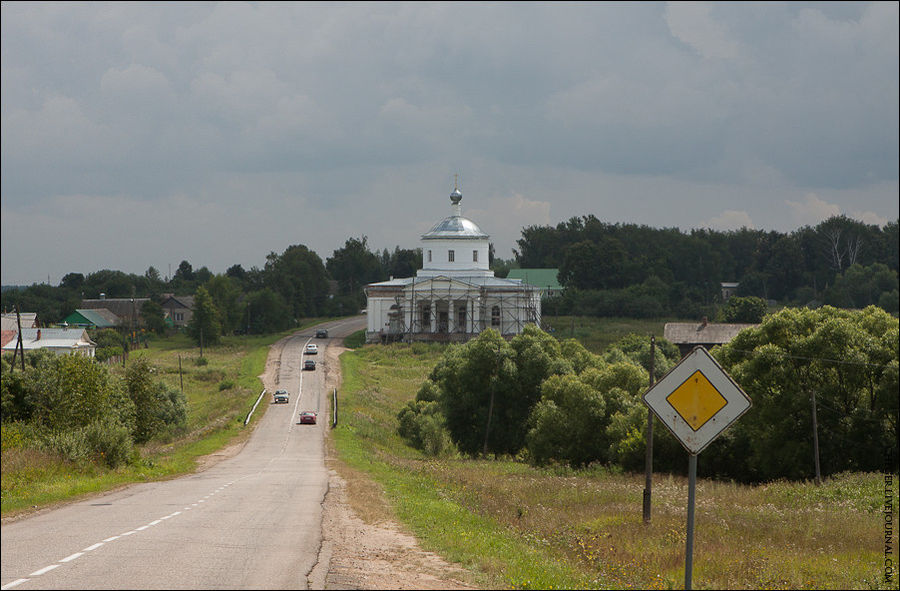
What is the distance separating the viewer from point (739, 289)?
Result: 155 m

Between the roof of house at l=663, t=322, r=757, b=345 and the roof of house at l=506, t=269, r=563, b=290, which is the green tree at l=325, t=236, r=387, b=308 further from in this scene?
the roof of house at l=663, t=322, r=757, b=345

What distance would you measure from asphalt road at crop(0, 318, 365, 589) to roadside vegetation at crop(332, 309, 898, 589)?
2162 mm

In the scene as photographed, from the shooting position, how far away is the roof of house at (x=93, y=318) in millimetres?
95875

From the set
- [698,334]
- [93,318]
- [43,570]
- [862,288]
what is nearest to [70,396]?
[43,570]

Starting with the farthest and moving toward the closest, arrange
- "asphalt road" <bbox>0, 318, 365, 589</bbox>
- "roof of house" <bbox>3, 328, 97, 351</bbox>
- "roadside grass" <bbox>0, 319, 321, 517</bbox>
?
1. "roof of house" <bbox>3, 328, 97, 351</bbox>
2. "roadside grass" <bbox>0, 319, 321, 517</bbox>
3. "asphalt road" <bbox>0, 318, 365, 589</bbox>

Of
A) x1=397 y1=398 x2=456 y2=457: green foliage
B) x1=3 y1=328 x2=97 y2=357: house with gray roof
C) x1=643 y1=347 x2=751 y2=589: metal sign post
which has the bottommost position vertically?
x1=397 y1=398 x2=456 y2=457: green foliage

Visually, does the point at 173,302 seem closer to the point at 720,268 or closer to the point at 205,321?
the point at 205,321

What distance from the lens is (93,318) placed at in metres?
98.8

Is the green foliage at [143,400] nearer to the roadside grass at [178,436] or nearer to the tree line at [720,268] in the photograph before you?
the roadside grass at [178,436]

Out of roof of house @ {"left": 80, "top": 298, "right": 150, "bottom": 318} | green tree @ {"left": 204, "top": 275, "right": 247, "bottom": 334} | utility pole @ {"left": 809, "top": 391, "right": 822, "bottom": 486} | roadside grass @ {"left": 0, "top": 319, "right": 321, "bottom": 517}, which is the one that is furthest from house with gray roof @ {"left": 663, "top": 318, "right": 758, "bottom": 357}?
roof of house @ {"left": 80, "top": 298, "right": 150, "bottom": 318}

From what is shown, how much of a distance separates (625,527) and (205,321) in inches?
3517

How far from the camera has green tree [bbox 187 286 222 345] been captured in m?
106

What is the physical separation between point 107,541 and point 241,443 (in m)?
33.9

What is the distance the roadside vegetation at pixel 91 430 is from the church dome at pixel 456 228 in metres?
48.3
